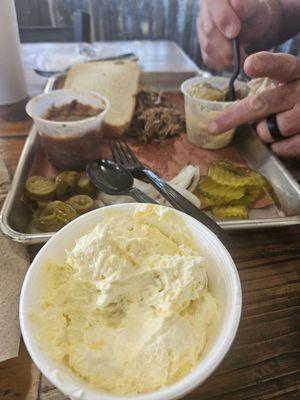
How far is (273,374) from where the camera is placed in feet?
2.23

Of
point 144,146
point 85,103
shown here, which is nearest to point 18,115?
point 85,103

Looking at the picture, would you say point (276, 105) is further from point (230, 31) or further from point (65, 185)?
point (65, 185)

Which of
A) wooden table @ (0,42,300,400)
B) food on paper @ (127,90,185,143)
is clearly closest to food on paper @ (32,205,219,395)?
wooden table @ (0,42,300,400)

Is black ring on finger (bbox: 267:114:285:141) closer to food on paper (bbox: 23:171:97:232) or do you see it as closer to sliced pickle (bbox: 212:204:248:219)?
sliced pickle (bbox: 212:204:248:219)

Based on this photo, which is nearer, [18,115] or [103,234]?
[103,234]

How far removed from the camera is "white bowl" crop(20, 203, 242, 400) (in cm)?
49

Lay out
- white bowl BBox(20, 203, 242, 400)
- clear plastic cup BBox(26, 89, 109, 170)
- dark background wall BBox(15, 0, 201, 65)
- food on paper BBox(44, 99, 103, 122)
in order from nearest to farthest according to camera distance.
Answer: white bowl BBox(20, 203, 242, 400) < clear plastic cup BBox(26, 89, 109, 170) < food on paper BBox(44, 99, 103, 122) < dark background wall BBox(15, 0, 201, 65)

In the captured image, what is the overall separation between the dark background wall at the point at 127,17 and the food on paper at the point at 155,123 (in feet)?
7.75

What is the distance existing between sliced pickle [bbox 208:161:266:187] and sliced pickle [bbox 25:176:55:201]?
20.8 inches

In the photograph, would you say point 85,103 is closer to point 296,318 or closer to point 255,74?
point 255,74

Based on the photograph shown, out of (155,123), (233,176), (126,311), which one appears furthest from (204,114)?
(126,311)

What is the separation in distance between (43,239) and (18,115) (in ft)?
3.10

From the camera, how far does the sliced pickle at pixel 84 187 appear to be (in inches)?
42.3

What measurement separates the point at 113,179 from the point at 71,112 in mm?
394
